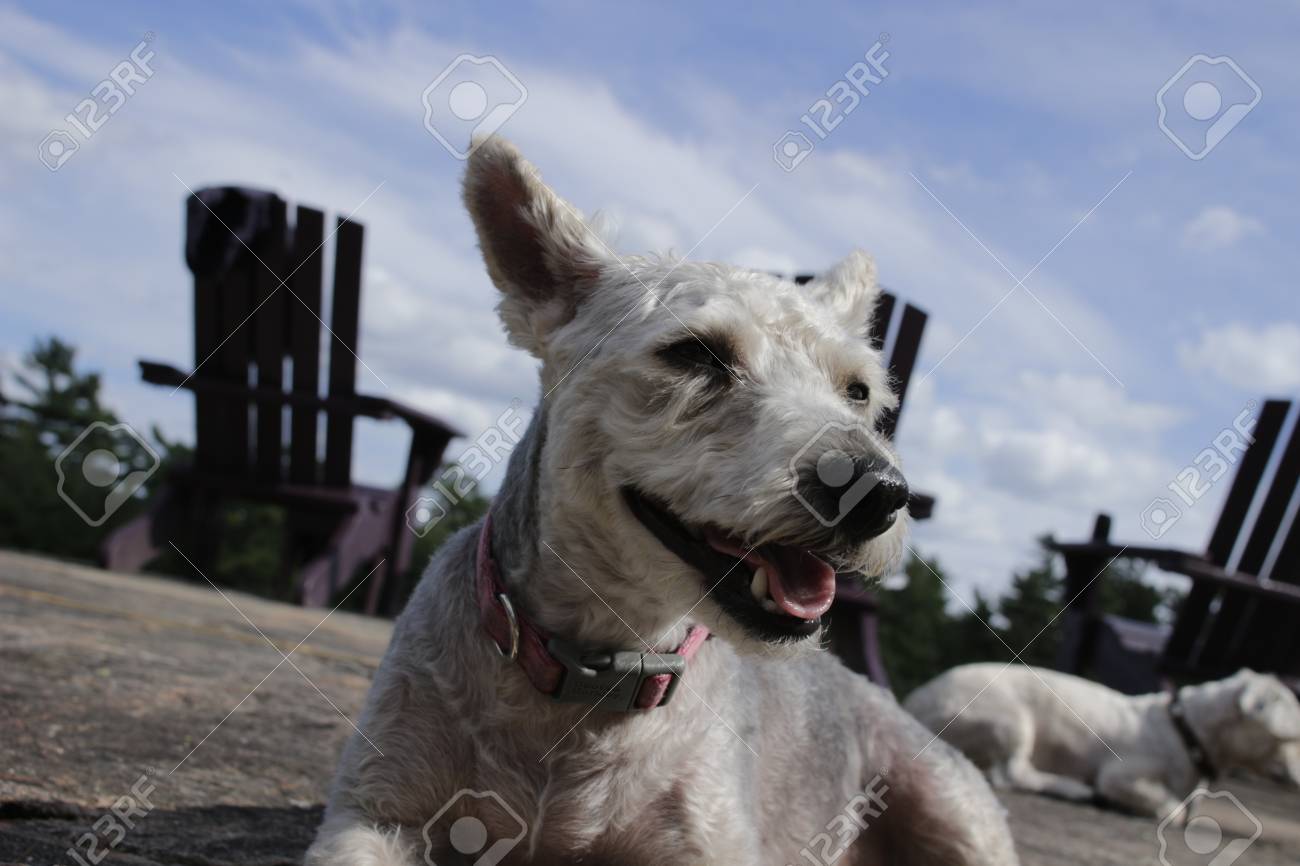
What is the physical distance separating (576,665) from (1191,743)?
6858 mm

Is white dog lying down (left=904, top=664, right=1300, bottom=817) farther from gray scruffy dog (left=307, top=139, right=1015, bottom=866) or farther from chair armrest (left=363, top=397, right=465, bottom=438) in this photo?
gray scruffy dog (left=307, top=139, right=1015, bottom=866)

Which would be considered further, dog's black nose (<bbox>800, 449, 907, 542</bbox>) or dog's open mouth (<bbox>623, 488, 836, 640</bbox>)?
dog's open mouth (<bbox>623, 488, 836, 640</bbox>)

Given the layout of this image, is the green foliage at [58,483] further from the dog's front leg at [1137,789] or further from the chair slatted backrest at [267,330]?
the dog's front leg at [1137,789]

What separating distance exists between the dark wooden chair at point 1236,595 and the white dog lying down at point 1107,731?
121 cm

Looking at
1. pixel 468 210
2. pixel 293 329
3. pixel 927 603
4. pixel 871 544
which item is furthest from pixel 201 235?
pixel 927 603

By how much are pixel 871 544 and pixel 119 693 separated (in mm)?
3145

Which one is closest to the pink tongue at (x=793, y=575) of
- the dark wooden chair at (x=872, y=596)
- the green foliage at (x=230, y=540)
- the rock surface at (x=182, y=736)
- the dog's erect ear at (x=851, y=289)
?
the dog's erect ear at (x=851, y=289)

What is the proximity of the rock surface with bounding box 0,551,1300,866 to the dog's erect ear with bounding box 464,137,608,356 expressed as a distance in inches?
66.5

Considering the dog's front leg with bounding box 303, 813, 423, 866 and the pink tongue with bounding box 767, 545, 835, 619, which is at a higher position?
the pink tongue with bounding box 767, 545, 835, 619

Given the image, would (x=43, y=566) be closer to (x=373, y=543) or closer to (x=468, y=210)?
(x=373, y=543)

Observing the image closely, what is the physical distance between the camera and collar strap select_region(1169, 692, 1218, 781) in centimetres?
827

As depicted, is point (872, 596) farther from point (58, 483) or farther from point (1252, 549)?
point (58, 483)

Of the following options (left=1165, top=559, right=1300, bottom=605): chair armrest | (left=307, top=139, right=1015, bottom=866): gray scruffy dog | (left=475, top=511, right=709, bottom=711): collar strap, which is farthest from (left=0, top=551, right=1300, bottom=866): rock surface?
(left=1165, top=559, right=1300, bottom=605): chair armrest

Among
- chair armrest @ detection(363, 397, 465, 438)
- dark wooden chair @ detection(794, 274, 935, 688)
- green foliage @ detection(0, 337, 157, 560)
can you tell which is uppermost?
dark wooden chair @ detection(794, 274, 935, 688)
